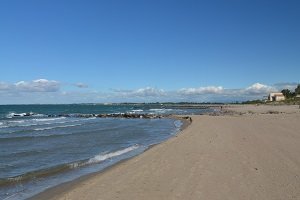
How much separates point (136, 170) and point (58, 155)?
296 inches

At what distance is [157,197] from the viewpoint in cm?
933

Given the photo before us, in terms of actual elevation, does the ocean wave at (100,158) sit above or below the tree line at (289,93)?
below

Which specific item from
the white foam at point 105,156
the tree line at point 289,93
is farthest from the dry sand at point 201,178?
the tree line at point 289,93

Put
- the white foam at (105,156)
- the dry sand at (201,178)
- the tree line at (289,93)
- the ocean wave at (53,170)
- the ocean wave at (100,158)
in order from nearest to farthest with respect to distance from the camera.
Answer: the dry sand at (201,178) < the ocean wave at (53,170) < the ocean wave at (100,158) < the white foam at (105,156) < the tree line at (289,93)

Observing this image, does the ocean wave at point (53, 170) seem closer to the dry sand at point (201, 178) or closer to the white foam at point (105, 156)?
the white foam at point (105, 156)

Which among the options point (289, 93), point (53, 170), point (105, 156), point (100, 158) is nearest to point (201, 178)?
point (53, 170)

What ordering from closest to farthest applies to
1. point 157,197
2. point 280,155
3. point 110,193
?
point 157,197, point 110,193, point 280,155

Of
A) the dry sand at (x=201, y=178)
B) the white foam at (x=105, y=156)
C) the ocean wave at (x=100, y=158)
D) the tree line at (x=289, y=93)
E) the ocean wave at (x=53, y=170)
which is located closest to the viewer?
the dry sand at (x=201, y=178)

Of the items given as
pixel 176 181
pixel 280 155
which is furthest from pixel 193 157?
pixel 176 181

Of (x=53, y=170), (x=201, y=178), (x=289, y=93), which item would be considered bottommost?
(x=53, y=170)

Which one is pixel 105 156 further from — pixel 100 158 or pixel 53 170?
pixel 53 170

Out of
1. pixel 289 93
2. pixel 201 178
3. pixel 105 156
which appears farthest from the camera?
pixel 289 93

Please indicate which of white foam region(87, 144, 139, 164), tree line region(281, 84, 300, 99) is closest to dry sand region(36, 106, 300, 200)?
white foam region(87, 144, 139, 164)

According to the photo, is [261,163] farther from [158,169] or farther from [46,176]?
[46,176]
